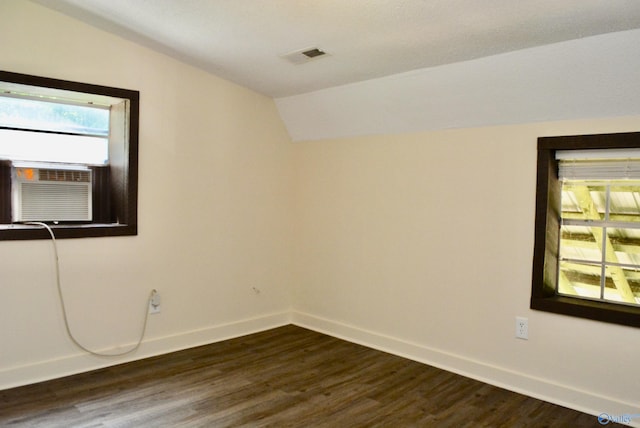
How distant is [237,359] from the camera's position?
11.5 ft

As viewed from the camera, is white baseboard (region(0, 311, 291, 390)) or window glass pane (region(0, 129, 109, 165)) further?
window glass pane (region(0, 129, 109, 165))

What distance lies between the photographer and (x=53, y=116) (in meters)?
3.23

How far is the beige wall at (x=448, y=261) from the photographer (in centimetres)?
281

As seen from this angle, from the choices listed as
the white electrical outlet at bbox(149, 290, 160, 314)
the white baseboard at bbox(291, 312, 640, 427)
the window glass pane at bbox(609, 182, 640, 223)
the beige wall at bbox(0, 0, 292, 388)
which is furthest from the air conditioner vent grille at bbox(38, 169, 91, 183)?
the window glass pane at bbox(609, 182, 640, 223)

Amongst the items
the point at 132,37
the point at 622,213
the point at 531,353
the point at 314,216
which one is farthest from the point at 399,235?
the point at 132,37

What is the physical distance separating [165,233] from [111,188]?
20.1 inches

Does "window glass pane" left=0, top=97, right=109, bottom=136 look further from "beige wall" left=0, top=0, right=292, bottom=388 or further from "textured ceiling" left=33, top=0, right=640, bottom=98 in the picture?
"textured ceiling" left=33, top=0, right=640, bottom=98

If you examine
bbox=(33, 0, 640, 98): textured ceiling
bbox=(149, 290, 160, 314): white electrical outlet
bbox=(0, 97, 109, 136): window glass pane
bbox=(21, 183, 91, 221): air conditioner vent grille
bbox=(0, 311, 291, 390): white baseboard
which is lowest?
bbox=(0, 311, 291, 390): white baseboard

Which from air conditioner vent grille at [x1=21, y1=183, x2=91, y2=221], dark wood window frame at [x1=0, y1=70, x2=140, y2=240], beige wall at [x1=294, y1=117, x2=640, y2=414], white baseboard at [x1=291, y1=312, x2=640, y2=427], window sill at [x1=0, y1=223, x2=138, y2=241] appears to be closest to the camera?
white baseboard at [x1=291, y1=312, x2=640, y2=427]

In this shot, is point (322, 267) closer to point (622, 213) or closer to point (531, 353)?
point (531, 353)

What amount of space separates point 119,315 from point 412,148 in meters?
2.46

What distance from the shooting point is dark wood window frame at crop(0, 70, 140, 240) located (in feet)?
9.95

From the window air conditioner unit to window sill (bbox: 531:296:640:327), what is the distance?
312 centimetres

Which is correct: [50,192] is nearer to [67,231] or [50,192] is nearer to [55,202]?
[55,202]
